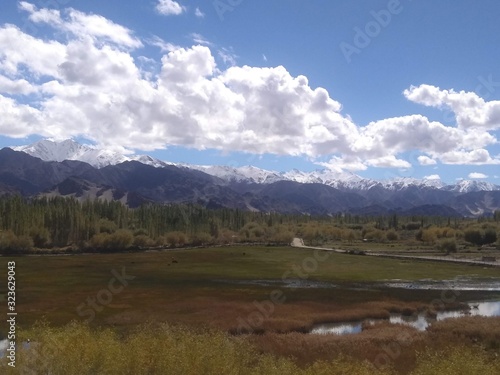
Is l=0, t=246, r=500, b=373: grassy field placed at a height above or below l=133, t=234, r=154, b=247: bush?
below

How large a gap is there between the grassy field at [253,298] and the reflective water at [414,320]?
1.63 metres

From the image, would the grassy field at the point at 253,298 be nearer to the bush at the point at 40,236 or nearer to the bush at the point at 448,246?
the bush at the point at 448,246

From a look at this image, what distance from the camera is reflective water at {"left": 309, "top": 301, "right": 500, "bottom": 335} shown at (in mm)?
52594

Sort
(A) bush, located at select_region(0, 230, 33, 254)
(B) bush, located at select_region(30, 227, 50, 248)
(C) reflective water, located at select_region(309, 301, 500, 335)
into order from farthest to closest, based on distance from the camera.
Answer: (B) bush, located at select_region(30, 227, 50, 248) < (A) bush, located at select_region(0, 230, 33, 254) < (C) reflective water, located at select_region(309, 301, 500, 335)

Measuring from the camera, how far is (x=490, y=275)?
105m

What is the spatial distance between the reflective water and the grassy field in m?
1.63

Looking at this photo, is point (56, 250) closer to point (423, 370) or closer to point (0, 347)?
point (0, 347)

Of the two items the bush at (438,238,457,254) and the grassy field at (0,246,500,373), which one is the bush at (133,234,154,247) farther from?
the bush at (438,238,457,254)

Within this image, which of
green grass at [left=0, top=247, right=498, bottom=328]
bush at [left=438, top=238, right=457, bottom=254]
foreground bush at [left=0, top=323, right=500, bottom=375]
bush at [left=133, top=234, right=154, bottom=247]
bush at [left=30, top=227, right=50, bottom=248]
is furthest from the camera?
bush at [left=133, top=234, right=154, bottom=247]

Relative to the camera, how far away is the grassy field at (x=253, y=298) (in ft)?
145

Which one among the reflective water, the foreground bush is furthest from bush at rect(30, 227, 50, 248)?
the foreground bush

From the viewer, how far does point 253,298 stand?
6962 centimetres

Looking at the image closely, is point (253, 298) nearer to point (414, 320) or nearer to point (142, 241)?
point (414, 320)

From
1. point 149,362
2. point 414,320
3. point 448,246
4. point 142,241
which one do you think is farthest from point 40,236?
point 149,362
